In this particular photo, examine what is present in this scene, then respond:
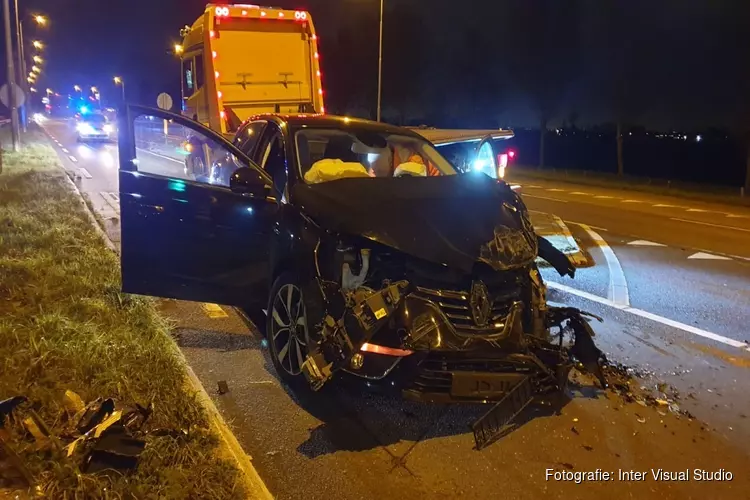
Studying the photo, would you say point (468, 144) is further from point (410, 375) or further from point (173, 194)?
point (410, 375)

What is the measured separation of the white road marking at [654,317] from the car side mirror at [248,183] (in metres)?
4.15

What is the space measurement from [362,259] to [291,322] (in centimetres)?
81

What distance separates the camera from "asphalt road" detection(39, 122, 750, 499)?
3514 mm

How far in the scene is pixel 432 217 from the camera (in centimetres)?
419

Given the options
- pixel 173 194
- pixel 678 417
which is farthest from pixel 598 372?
pixel 173 194

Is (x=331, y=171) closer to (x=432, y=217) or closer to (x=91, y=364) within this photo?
(x=432, y=217)

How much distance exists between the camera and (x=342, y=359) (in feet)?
12.3


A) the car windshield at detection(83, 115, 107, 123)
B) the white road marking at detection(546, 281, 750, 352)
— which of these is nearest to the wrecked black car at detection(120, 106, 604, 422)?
the white road marking at detection(546, 281, 750, 352)

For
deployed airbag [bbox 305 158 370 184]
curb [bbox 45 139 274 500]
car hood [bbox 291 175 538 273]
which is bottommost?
curb [bbox 45 139 274 500]

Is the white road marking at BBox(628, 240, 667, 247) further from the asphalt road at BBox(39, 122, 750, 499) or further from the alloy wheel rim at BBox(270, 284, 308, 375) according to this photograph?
the alloy wheel rim at BBox(270, 284, 308, 375)

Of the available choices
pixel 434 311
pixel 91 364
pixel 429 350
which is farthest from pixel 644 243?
pixel 91 364

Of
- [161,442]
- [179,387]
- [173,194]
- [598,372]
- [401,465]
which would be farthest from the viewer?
[173,194]

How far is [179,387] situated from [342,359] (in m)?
1.16

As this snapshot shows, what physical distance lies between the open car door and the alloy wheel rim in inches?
15.3
